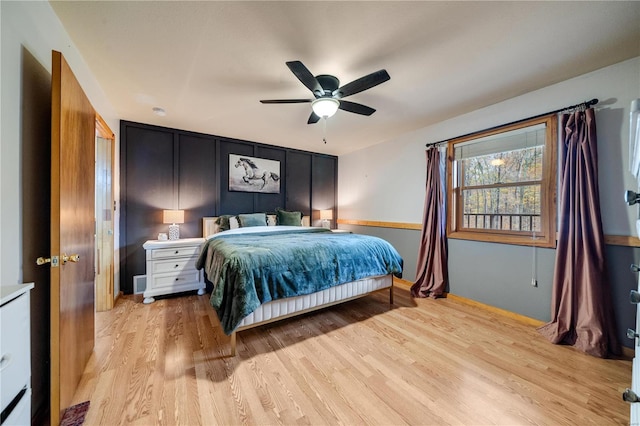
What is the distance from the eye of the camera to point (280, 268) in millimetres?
2133

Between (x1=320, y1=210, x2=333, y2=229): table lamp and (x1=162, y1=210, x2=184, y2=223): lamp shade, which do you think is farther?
(x1=320, y1=210, x2=333, y2=229): table lamp

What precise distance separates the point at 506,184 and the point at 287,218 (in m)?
3.18

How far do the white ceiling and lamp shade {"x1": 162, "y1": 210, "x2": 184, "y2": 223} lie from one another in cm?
139

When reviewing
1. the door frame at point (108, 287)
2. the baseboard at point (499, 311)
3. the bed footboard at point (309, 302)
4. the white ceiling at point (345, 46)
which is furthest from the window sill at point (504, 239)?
the door frame at point (108, 287)

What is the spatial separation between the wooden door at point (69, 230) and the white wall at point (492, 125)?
3.68 m

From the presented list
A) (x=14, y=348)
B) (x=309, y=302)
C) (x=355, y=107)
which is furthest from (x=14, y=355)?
(x=355, y=107)

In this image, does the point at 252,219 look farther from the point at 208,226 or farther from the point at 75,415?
the point at 75,415

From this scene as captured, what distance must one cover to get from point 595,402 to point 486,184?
85.2 inches

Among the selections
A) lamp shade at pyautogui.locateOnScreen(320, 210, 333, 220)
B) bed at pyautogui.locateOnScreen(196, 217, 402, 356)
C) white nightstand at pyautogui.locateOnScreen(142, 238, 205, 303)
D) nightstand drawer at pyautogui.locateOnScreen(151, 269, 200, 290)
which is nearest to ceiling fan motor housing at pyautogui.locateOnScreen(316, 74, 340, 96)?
bed at pyautogui.locateOnScreen(196, 217, 402, 356)

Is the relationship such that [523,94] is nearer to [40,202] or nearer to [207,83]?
[207,83]

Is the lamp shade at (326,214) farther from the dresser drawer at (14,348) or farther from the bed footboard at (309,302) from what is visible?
the dresser drawer at (14,348)

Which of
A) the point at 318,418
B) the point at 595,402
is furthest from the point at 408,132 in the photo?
the point at 318,418

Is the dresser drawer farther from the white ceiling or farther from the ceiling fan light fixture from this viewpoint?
the ceiling fan light fixture

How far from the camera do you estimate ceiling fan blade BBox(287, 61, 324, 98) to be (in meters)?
1.65
